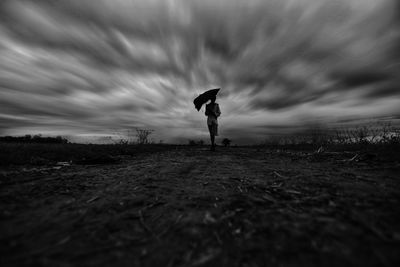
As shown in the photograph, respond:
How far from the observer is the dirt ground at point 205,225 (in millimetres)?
1010

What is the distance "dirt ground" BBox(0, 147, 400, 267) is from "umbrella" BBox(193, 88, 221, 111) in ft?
26.0

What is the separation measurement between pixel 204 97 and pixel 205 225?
891 cm

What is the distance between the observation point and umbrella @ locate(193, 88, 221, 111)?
31.7 ft

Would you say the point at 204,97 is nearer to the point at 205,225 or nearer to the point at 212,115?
the point at 212,115

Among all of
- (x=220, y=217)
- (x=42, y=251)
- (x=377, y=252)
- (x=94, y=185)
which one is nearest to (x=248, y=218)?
(x=220, y=217)

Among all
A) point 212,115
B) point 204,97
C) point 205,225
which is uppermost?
point 204,97

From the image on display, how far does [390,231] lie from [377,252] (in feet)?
1.16

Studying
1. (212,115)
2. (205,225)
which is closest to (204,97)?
(212,115)

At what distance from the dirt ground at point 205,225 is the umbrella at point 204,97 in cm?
791

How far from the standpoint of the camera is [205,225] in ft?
4.63

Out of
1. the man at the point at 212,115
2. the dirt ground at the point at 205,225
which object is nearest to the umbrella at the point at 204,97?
the man at the point at 212,115

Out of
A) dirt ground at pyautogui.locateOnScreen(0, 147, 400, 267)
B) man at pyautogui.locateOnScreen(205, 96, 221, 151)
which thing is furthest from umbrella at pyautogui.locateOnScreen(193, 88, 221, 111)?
Answer: dirt ground at pyautogui.locateOnScreen(0, 147, 400, 267)

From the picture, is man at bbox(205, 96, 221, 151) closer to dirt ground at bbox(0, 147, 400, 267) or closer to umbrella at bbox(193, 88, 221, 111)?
umbrella at bbox(193, 88, 221, 111)

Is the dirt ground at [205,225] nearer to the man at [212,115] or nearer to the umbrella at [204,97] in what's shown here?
the man at [212,115]
